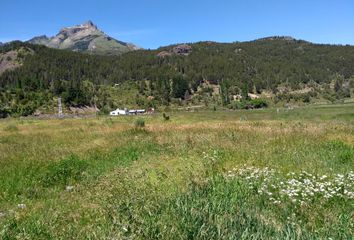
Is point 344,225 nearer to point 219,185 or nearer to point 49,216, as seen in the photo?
point 219,185

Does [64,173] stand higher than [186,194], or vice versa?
[186,194]

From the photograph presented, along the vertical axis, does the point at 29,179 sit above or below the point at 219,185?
below

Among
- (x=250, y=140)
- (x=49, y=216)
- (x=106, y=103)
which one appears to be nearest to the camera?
(x=49, y=216)

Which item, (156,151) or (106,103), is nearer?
(156,151)

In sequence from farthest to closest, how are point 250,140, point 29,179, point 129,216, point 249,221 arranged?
1. point 250,140
2. point 29,179
3. point 129,216
4. point 249,221

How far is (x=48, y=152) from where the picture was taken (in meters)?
20.0

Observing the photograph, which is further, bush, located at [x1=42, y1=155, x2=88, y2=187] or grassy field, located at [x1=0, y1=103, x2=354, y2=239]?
bush, located at [x1=42, y1=155, x2=88, y2=187]

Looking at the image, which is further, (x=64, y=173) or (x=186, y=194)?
(x=64, y=173)

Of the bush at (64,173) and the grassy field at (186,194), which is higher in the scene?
the grassy field at (186,194)

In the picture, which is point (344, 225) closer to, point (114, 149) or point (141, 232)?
point (141, 232)

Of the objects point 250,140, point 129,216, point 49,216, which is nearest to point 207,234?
point 129,216

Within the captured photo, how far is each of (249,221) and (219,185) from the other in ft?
9.77

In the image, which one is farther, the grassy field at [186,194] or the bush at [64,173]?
the bush at [64,173]

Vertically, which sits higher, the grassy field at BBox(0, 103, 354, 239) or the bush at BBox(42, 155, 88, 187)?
the grassy field at BBox(0, 103, 354, 239)
